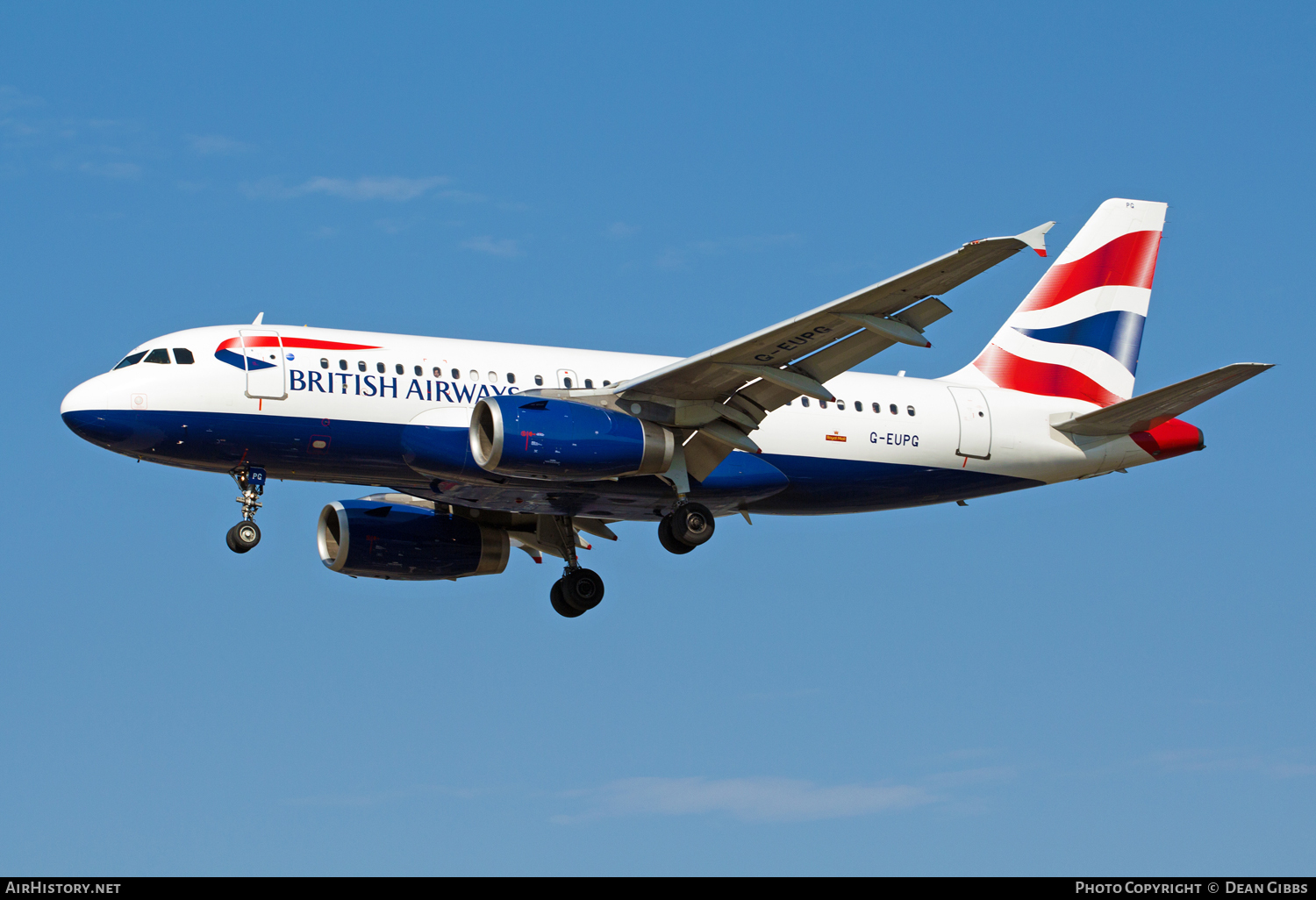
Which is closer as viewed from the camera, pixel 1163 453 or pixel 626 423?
pixel 626 423

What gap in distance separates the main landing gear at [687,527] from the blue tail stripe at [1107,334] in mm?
9064

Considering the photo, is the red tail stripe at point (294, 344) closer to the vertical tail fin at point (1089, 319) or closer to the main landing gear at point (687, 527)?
the main landing gear at point (687, 527)

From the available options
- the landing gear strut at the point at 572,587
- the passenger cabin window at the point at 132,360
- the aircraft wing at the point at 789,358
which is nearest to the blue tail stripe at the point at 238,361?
the passenger cabin window at the point at 132,360

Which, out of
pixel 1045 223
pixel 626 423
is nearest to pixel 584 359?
pixel 626 423

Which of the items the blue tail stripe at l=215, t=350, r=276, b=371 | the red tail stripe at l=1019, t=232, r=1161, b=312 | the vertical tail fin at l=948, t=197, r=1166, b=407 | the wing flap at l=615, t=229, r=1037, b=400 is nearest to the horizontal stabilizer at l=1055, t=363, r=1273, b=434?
the vertical tail fin at l=948, t=197, r=1166, b=407

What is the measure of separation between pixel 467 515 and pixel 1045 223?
51.1 feet

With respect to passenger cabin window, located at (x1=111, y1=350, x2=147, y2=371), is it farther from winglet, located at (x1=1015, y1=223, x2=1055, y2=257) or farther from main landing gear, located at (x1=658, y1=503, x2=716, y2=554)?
winglet, located at (x1=1015, y1=223, x2=1055, y2=257)

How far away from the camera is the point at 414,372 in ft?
96.7

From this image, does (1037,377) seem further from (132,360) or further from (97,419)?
(97,419)

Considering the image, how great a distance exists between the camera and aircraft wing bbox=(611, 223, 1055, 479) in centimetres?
2523

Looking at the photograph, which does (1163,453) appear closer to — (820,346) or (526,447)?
(820,346)

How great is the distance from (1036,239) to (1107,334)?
12905mm

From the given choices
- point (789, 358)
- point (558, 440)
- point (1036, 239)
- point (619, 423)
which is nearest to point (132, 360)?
point (558, 440)

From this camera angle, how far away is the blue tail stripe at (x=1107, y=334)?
35.5 m
